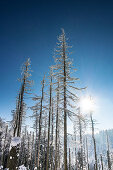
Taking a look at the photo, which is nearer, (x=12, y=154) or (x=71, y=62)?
(x=12, y=154)

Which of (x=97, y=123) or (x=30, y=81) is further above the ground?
(x=30, y=81)

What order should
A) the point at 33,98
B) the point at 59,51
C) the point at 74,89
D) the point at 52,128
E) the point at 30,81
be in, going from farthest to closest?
the point at 52,128 < the point at 33,98 < the point at 30,81 < the point at 59,51 < the point at 74,89

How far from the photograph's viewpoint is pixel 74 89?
42.5ft

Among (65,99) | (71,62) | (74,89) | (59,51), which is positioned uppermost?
(59,51)

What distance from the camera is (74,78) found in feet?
41.9

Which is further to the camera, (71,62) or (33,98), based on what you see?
(33,98)

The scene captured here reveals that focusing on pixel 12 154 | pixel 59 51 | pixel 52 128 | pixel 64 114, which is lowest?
pixel 12 154

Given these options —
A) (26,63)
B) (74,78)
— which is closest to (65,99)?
(74,78)

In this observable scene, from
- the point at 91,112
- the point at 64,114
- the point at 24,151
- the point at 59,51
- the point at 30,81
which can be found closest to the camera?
the point at 64,114

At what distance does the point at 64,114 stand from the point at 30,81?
6891 millimetres

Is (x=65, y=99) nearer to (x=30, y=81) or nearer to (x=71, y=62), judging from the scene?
(x=71, y=62)

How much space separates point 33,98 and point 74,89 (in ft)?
25.1

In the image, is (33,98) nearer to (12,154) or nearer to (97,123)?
(12,154)

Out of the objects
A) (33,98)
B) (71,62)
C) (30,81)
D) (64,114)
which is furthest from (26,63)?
(64,114)
